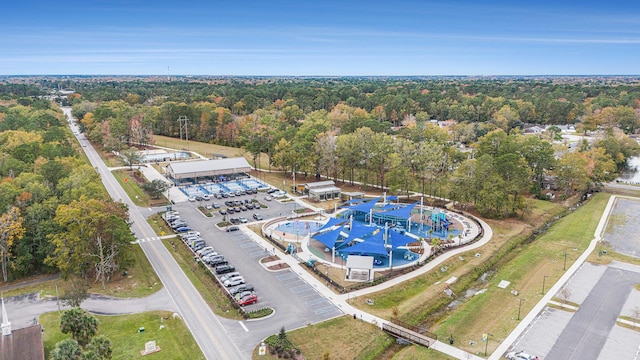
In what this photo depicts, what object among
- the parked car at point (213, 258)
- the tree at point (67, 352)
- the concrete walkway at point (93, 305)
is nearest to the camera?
the tree at point (67, 352)

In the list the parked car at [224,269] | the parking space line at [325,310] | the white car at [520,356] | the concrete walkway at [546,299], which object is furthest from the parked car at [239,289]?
the white car at [520,356]

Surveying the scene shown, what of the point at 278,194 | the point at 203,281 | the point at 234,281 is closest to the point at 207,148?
the point at 278,194

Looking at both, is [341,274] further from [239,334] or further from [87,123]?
[87,123]

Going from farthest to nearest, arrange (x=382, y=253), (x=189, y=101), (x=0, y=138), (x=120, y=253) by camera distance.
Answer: (x=189, y=101), (x=0, y=138), (x=382, y=253), (x=120, y=253)

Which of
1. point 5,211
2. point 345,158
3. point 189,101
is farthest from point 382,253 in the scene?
point 189,101

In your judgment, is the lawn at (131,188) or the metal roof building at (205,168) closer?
the lawn at (131,188)

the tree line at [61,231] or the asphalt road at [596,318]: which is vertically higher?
the tree line at [61,231]

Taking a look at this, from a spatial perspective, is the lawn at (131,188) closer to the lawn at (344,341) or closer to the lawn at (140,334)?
the lawn at (140,334)

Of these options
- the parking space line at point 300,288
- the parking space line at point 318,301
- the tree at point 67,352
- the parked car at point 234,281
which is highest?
the tree at point 67,352
